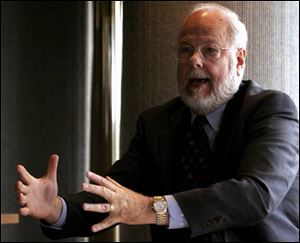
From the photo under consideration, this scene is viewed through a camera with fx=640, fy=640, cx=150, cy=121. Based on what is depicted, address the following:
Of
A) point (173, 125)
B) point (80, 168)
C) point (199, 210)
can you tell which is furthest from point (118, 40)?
point (199, 210)

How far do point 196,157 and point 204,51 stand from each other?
0.87 ft

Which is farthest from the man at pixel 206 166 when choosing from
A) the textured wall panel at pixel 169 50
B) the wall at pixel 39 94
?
the wall at pixel 39 94

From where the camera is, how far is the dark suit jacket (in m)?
1.27

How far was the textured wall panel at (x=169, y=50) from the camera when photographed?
205 cm

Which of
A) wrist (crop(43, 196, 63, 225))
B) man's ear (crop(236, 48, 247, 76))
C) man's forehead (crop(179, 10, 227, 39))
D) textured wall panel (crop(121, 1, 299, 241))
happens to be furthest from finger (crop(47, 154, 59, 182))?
textured wall panel (crop(121, 1, 299, 241))

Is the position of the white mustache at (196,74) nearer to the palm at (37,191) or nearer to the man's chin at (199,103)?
the man's chin at (199,103)

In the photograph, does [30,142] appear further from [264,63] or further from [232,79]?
[232,79]

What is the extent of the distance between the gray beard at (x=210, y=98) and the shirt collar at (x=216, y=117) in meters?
0.01

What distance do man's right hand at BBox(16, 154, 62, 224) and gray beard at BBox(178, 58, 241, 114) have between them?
0.52 m

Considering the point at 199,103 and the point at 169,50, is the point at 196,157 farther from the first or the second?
the point at 169,50

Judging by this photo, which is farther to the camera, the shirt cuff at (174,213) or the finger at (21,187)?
the shirt cuff at (174,213)

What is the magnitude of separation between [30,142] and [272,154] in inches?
77.9

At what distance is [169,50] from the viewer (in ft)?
7.20

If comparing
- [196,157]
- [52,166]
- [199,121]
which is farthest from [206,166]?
[52,166]
